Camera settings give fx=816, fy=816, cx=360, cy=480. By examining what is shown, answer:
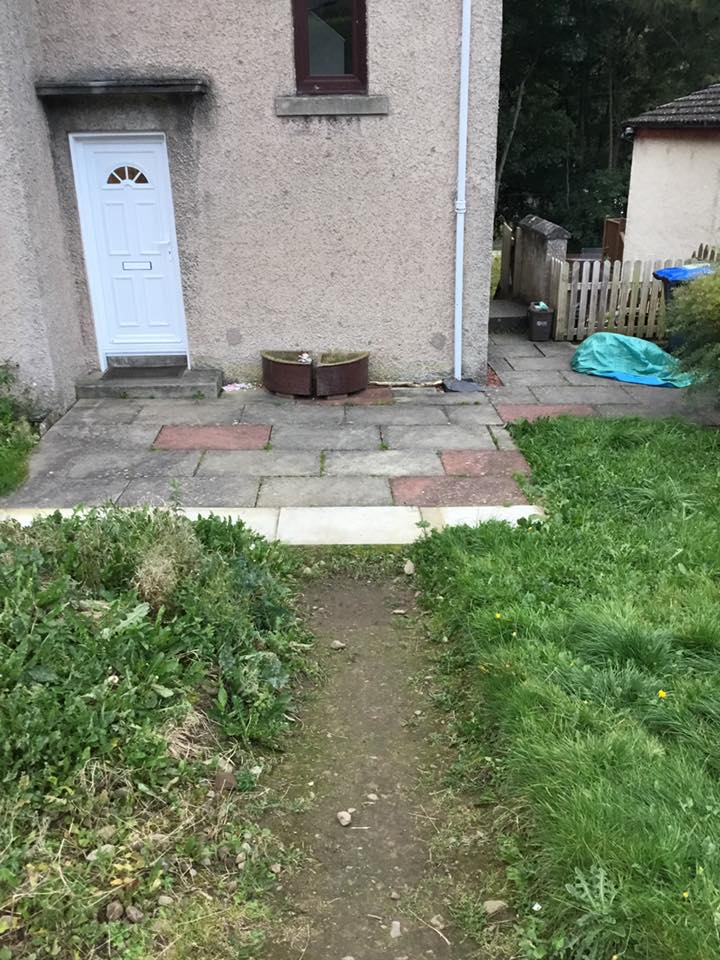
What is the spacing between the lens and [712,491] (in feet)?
18.6

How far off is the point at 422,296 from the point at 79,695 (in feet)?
20.6

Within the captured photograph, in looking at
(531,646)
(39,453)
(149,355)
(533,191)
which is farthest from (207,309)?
(533,191)

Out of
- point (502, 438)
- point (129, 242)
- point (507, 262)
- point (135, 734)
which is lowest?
point (502, 438)

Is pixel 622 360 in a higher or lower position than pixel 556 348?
higher

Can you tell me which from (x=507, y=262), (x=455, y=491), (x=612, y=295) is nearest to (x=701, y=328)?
(x=455, y=491)

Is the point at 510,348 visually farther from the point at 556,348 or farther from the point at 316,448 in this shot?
the point at 316,448

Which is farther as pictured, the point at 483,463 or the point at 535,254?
the point at 535,254

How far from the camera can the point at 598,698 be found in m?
3.47

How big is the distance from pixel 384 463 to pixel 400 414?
140 cm

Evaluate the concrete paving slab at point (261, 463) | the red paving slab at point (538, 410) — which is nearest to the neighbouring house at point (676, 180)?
the red paving slab at point (538, 410)

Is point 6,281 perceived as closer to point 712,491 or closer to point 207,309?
point 207,309

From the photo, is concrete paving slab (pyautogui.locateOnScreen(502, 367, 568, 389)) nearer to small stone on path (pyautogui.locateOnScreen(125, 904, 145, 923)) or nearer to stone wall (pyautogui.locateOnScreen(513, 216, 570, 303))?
stone wall (pyautogui.locateOnScreen(513, 216, 570, 303))

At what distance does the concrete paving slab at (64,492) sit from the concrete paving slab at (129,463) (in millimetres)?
105

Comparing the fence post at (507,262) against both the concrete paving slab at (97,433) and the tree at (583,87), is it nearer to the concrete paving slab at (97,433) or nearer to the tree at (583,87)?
the concrete paving slab at (97,433)
